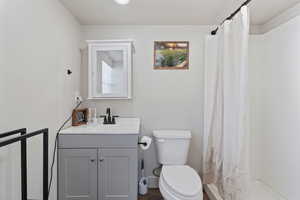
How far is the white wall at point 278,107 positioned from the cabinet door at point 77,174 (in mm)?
1898

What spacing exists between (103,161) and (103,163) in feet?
0.06

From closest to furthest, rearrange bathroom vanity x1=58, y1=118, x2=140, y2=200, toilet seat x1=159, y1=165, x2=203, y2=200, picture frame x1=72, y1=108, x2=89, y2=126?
1. toilet seat x1=159, y1=165, x2=203, y2=200
2. bathroom vanity x1=58, y1=118, x2=140, y2=200
3. picture frame x1=72, y1=108, x2=89, y2=126

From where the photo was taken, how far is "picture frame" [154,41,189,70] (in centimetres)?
247

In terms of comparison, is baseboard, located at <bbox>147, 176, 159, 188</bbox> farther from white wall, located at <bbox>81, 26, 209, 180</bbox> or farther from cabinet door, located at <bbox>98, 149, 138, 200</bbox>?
cabinet door, located at <bbox>98, 149, 138, 200</bbox>

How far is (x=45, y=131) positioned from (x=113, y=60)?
1306 mm

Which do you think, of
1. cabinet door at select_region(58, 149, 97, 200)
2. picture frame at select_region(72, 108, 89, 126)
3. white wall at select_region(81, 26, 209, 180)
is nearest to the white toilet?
white wall at select_region(81, 26, 209, 180)

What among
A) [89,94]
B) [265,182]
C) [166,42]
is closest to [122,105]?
[89,94]

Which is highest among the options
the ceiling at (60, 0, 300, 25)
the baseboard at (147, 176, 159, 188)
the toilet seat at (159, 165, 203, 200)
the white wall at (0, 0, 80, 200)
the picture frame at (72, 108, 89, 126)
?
the ceiling at (60, 0, 300, 25)

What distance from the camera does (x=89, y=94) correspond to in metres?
2.34

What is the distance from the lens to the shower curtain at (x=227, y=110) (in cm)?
152

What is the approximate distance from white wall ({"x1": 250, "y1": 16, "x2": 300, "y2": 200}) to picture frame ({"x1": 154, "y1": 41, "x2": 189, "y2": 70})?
2.82ft

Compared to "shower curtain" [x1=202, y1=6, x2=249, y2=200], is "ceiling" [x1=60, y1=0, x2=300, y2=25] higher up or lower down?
higher up

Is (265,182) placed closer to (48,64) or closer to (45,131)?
(45,131)

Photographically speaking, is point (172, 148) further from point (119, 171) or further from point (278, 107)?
point (278, 107)
